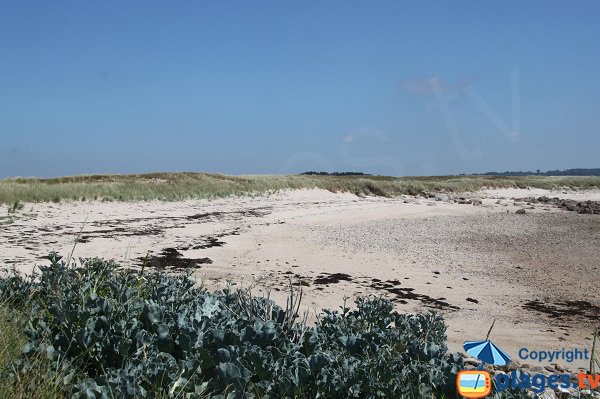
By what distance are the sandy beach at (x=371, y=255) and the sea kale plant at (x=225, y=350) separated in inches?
38.8

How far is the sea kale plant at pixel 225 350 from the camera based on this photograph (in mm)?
2494

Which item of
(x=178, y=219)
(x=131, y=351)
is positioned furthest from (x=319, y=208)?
(x=131, y=351)

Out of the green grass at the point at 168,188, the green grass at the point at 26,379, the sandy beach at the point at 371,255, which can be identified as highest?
the green grass at the point at 168,188

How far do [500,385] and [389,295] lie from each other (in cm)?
440

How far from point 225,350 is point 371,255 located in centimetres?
748

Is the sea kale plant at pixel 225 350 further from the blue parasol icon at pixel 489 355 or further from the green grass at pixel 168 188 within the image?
the green grass at pixel 168 188

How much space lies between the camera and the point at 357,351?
3.00 m

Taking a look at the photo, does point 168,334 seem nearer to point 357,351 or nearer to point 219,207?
point 357,351

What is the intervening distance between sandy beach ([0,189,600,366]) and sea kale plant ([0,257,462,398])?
38.8 inches

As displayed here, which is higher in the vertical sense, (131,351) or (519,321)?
(131,351)

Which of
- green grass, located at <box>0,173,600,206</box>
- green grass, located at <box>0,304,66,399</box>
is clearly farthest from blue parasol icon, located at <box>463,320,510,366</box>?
green grass, located at <box>0,173,600,206</box>

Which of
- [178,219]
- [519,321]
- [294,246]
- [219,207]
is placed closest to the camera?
[519,321]

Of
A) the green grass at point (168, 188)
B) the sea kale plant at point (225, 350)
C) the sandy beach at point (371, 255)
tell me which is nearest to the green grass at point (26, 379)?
the sea kale plant at point (225, 350)

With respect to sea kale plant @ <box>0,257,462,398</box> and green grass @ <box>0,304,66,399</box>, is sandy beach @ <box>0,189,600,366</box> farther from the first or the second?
green grass @ <box>0,304,66,399</box>
